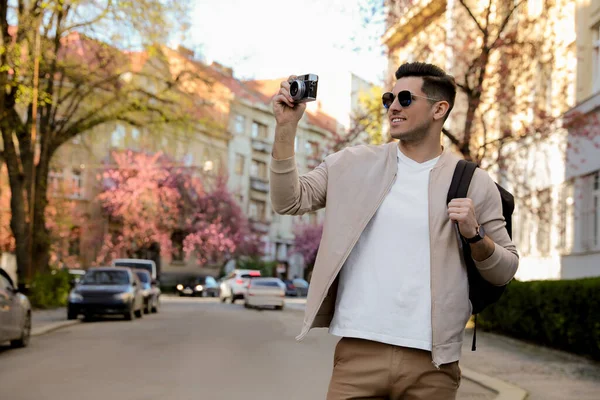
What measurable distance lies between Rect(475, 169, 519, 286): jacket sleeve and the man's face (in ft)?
0.94

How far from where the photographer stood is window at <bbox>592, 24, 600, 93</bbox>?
2339cm

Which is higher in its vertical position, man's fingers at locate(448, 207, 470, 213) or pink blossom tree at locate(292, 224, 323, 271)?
pink blossom tree at locate(292, 224, 323, 271)

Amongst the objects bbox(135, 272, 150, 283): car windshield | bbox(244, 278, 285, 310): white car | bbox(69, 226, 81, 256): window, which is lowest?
bbox(244, 278, 285, 310): white car

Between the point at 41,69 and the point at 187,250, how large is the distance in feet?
127

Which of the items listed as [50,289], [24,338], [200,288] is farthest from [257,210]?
[24,338]

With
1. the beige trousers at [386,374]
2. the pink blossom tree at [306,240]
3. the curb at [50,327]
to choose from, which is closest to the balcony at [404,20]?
the curb at [50,327]

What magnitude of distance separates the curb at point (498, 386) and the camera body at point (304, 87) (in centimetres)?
723

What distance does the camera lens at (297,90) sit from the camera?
3322 millimetres

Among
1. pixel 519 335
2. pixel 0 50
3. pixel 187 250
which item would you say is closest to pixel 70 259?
pixel 187 250

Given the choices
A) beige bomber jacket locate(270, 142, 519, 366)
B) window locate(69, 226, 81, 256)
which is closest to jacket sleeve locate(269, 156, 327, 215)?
beige bomber jacket locate(270, 142, 519, 366)

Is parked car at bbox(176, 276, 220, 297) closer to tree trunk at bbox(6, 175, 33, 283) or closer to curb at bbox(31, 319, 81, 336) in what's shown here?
tree trunk at bbox(6, 175, 33, 283)

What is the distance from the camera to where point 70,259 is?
58219 millimetres

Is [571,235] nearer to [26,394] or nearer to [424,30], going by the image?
[424,30]

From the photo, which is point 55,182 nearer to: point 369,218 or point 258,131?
point 258,131
